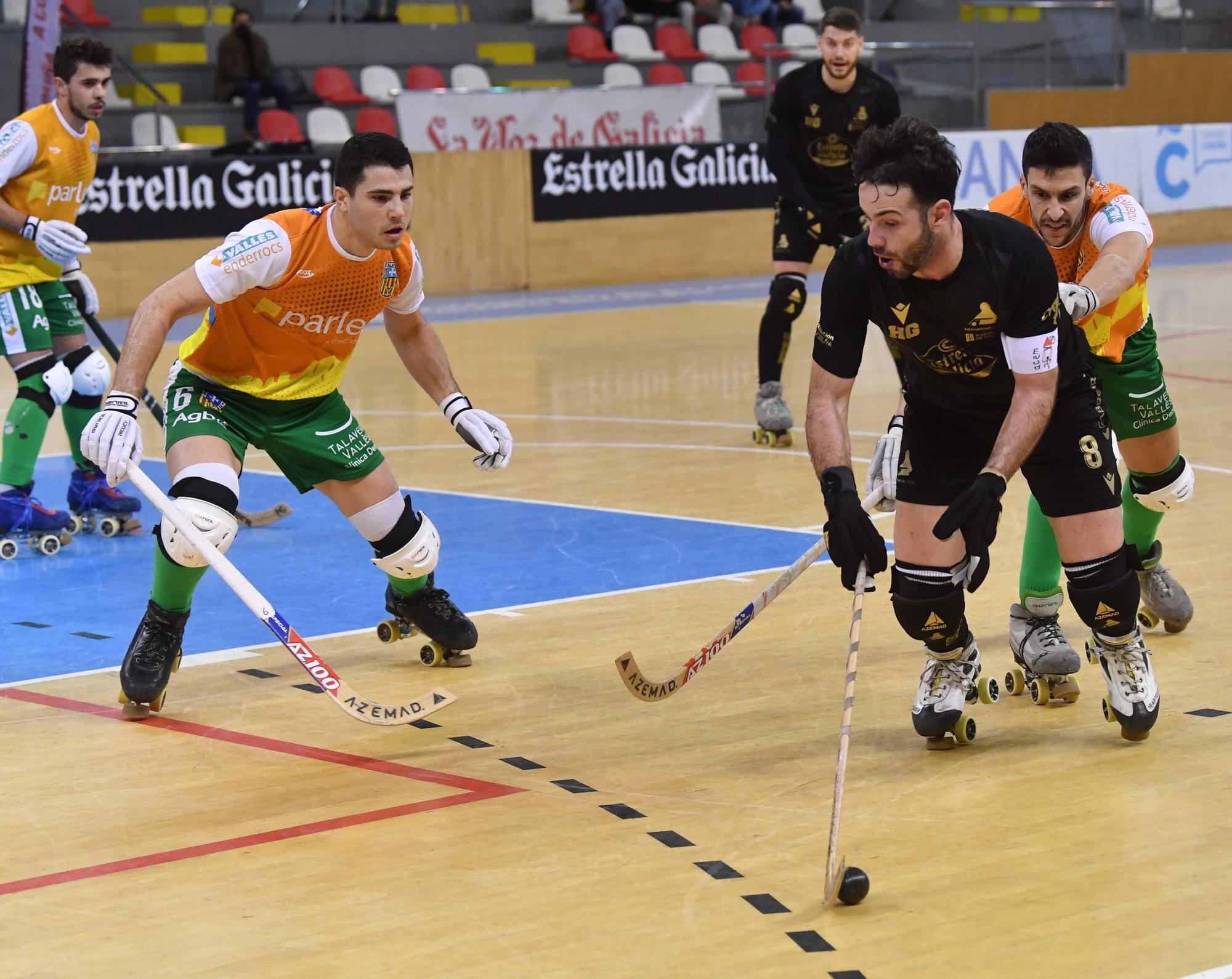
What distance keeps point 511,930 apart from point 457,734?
1.55 meters

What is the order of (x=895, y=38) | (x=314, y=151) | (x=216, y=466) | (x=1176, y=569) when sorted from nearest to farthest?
1. (x=216, y=466)
2. (x=1176, y=569)
3. (x=314, y=151)
4. (x=895, y=38)

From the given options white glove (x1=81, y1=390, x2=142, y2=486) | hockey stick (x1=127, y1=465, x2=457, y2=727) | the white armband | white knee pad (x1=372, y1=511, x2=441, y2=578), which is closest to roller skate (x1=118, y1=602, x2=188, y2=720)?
hockey stick (x1=127, y1=465, x2=457, y2=727)

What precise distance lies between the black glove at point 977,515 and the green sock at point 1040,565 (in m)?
1.11

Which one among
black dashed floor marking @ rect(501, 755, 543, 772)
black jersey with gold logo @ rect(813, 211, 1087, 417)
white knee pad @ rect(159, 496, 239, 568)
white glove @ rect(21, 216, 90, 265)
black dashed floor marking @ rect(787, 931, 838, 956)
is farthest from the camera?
white glove @ rect(21, 216, 90, 265)

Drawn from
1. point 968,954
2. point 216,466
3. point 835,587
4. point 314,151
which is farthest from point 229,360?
point 314,151

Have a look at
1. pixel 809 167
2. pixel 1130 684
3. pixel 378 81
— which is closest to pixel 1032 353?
pixel 1130 684

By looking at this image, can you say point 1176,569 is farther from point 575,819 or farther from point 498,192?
point 498,192

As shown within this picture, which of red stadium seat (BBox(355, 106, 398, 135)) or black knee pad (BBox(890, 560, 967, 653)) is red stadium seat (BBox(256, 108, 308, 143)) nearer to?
red stadium seat (BBox(355, 106, 398, 135))

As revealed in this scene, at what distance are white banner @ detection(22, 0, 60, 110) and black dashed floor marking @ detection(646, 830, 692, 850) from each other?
30.9 ft

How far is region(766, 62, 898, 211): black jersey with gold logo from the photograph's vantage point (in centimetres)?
1009

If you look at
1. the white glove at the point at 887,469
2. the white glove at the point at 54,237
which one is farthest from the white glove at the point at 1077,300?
the white glove at the point at 54,237

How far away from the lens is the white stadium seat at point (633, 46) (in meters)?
22.0

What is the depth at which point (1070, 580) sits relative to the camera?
16.6 ft

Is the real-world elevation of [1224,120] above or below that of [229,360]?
below
